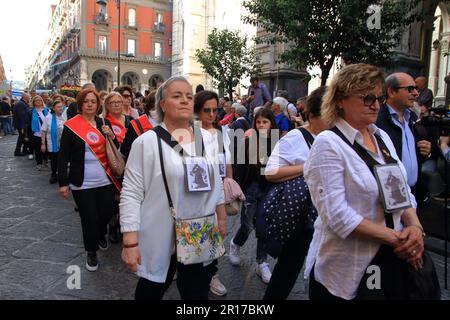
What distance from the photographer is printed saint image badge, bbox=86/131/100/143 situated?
12.7ft

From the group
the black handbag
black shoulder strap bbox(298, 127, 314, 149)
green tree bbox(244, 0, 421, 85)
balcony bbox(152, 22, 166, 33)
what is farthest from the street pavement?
balcony bbox(152, 22, 166, 33)

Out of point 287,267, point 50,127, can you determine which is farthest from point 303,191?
point 50,127

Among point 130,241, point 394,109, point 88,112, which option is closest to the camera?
point 130,241

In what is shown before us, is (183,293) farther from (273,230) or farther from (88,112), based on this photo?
(88,112)

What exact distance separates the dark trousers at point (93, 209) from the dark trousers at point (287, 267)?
1908 millimetres

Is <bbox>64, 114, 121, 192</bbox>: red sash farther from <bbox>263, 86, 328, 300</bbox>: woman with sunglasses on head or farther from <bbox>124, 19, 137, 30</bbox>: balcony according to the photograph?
<bbox>124, 19, 137, 30</bbox>: balcony

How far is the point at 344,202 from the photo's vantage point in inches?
68.6

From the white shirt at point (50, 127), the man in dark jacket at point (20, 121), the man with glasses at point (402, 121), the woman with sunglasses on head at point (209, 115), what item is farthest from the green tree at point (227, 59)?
the man with glasses at point (402, 121)

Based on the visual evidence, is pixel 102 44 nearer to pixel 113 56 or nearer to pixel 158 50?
pixel 113 56

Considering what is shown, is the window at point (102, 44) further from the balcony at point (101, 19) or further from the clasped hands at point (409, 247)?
the clasped hands at point (409, 247)

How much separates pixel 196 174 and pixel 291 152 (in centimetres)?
78

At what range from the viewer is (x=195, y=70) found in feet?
121
